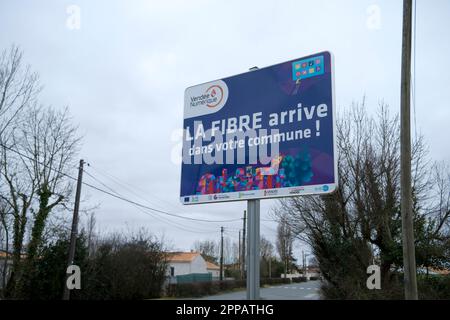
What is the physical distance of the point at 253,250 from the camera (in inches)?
152

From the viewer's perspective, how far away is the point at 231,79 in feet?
14.8

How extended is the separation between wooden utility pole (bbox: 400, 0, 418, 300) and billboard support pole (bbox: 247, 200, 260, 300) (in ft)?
13.6

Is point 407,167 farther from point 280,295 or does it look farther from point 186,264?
point 186,264

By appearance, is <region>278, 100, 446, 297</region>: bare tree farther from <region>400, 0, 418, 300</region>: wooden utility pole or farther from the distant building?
the distant building

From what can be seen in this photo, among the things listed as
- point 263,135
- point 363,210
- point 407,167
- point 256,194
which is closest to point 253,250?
point 256,194

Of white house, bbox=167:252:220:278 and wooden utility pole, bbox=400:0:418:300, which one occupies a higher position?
wooden utility pole, bbox=400:0:418:300

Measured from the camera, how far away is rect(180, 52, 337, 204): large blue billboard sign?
381 centimetres

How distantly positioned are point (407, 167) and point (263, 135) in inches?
167

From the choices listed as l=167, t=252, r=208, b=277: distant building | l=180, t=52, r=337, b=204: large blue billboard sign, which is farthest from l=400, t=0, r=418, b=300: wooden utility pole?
l=167, t=252, r=208, b=277: distant building

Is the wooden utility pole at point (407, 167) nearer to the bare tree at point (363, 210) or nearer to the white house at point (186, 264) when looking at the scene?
the bare tree at point (363, 210)

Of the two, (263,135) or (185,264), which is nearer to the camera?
(263,135)

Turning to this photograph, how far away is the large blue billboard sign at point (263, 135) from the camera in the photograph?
3811 mm

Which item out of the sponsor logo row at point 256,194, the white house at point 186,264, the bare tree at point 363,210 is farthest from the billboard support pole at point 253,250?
the white house at point 186,264
